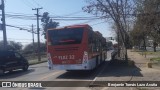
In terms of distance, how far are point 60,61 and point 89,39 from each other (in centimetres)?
232

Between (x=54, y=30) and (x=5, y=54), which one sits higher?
(x=54, y=30)

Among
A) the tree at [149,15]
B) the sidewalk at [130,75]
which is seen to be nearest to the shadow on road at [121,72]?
the sidewalk at [130,75]

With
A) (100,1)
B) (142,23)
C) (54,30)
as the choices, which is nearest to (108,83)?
(54,30)

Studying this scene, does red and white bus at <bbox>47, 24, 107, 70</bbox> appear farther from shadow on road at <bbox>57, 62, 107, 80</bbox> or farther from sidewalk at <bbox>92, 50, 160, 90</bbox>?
sidewalk at <bbox>92, 50, 160, 90</bbox>

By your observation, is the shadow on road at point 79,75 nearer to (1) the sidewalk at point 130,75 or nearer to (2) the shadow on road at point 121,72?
(1) the sidewalk at point 130,75

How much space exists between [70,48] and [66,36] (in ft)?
2.59

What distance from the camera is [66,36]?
20.8 meters

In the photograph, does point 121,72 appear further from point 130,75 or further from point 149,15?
point 149,15

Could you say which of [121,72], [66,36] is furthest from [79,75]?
[121,72]

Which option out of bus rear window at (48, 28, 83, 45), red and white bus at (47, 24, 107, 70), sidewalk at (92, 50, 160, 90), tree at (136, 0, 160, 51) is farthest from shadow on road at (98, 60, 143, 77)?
tree at (136, 0, 160, 51)

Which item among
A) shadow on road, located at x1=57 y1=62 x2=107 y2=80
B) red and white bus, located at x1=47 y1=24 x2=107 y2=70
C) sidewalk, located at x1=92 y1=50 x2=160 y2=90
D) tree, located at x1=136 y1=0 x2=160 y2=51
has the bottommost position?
shadow on road, located at x1=57 y1=62 x2=107 y2=80

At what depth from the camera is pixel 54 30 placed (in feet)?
68.7

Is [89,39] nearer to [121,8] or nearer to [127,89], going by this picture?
[127,89]

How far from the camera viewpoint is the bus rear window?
2056 centimetres
